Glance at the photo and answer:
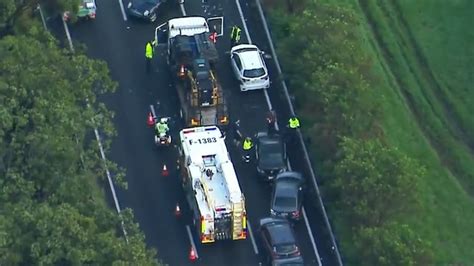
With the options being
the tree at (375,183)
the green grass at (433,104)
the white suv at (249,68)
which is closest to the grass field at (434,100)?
the green grass at (433,104)

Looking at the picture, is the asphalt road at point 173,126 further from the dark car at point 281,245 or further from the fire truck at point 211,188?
the dark car at point 281,245

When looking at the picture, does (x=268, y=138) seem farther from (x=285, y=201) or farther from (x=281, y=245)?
(x=281, y=245)

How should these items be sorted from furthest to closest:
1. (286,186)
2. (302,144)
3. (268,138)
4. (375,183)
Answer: (302,144)
(268,138)
(286,186)
(375,183)

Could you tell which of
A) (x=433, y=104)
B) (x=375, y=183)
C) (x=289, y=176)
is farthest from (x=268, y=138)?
(x=433, y=104)

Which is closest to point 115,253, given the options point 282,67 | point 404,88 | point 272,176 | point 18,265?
point 18,265

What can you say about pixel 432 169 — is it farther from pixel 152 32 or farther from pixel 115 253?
pixel 115 253

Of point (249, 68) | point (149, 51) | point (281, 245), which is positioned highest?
point (149, 51)
